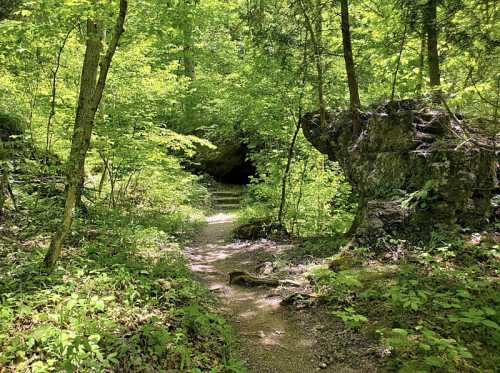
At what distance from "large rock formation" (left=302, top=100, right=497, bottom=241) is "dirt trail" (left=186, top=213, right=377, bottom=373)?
252cm

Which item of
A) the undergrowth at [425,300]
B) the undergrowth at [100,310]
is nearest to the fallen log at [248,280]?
the undergrowth at [425,300]

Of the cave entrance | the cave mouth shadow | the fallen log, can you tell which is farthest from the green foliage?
the cave mouth shadow

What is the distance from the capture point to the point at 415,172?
7613 mm

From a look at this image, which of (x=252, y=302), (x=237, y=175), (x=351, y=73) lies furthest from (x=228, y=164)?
(x=252, y=302)

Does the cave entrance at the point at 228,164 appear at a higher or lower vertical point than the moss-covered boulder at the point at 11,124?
lower

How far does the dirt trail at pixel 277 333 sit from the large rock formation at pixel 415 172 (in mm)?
2517

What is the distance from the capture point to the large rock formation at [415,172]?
277 inches

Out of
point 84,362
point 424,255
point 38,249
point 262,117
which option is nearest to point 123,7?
point 38,249

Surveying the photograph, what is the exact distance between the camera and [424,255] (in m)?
6.31

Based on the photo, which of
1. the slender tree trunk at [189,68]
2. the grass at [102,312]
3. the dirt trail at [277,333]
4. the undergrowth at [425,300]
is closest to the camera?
the grass at [102,312]

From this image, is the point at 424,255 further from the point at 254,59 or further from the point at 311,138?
the point at 254,59

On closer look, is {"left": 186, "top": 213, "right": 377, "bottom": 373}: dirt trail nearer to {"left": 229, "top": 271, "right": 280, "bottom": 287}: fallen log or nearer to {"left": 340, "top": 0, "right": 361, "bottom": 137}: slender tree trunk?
{"left": 229, "top": 271, "right": 280, "bottom": 287}: fallen log

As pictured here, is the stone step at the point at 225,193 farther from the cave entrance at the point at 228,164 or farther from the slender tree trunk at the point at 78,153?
the slender tree trunk at the point at 78,153

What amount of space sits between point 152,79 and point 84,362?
328 inches
